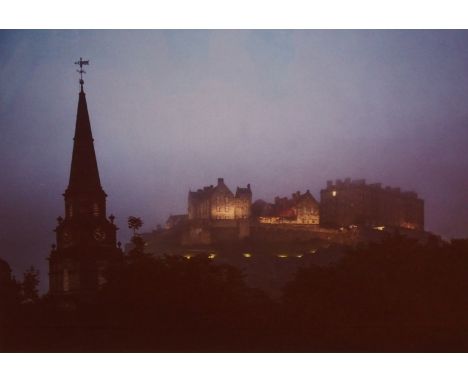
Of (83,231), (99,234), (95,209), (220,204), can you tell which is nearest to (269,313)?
(99,234)

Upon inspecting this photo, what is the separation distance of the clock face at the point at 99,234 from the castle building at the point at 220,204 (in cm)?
2827

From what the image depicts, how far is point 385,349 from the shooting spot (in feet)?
121

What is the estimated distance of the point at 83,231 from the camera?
169ft

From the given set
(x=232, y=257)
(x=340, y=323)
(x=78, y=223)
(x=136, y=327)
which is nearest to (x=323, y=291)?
(x=340, y=323)

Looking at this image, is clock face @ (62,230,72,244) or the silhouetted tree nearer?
clock face @ (62,230,72,244)

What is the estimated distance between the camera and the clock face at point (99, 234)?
170 feet

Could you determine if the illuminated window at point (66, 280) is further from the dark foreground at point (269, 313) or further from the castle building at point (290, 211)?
the castle building at point (290, 211)

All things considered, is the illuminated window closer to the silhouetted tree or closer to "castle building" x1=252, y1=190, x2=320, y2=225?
the silhouetted tree

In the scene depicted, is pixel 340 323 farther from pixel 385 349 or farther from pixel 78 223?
pixel 78 223

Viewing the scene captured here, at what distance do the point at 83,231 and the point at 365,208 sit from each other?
162 ft

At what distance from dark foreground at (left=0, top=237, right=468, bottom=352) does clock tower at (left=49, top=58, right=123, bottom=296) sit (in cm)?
501

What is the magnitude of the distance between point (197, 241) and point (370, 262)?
42.7 m

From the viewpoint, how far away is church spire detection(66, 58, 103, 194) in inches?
2062

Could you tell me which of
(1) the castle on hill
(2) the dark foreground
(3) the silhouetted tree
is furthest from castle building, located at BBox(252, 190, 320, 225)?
(2) the dark foreground
